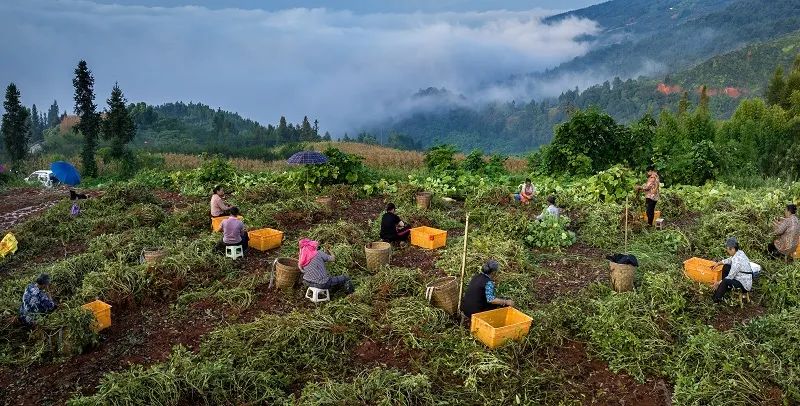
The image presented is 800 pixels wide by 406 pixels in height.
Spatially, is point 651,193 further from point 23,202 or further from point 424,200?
point 23,202

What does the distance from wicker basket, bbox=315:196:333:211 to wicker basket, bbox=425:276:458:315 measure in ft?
19.4

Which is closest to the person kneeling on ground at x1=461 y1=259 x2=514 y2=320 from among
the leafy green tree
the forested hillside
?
the leafy green tree

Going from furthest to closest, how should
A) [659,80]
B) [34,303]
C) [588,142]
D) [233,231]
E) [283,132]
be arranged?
[659,80] < [283,132] < [588,142] < [233,231] < [34,303]

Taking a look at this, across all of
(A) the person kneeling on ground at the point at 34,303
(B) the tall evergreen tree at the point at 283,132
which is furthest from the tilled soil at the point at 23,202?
(B) the tall evergreen tree at the point at 283,132

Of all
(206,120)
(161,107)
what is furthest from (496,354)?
(161,107)

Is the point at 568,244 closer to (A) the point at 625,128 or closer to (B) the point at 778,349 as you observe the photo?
(B) the point at 778,349

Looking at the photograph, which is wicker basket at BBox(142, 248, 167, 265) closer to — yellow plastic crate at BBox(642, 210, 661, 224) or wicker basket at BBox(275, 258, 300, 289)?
wicker basket at BBox(275, 258, 300, 289)

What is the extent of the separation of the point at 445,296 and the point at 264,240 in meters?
4.20

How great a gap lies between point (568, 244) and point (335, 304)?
487 cm

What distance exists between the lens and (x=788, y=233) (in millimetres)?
A: 8492

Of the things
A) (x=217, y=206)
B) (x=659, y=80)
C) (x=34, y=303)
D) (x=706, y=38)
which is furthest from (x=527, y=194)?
(x=706, y=38)

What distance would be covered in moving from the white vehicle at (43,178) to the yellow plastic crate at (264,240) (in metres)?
15.1

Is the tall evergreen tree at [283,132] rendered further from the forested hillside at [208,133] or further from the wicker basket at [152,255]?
the wicker basket at [152,255]

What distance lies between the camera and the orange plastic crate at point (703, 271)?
768cm
